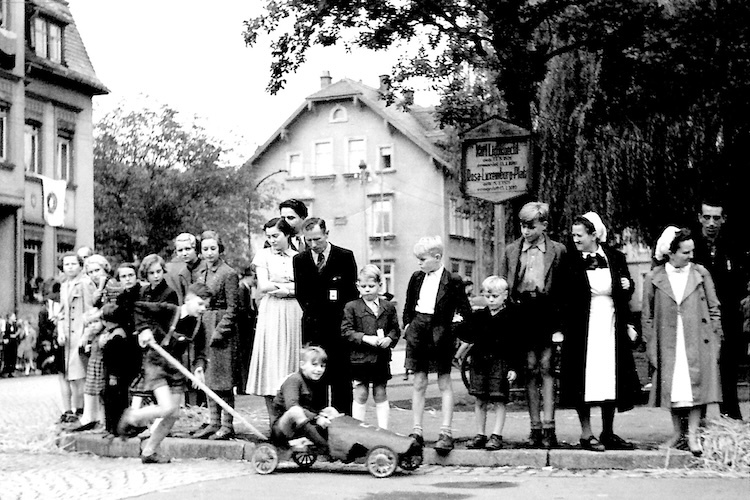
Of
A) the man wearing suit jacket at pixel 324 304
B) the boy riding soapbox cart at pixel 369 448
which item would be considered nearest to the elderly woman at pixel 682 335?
the boy riding soapbox cart at pixel 369 448

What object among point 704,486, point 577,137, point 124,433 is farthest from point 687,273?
point 577,137

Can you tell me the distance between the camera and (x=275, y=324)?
438 inches

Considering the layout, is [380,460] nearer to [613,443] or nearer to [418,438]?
[418,438]

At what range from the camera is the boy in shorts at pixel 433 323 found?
10.6 meters

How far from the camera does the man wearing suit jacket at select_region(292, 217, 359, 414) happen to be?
1083cm

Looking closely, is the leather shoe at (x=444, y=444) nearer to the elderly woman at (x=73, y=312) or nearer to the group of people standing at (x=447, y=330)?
the group of people standing at (x=447, y=330)

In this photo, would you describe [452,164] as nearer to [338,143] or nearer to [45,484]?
[338,143]

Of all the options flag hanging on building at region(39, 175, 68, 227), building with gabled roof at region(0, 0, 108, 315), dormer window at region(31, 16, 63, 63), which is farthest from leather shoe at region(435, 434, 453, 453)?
dormer window at region(31, 16, 63, 63)

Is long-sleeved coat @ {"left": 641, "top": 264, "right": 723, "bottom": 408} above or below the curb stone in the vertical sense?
above

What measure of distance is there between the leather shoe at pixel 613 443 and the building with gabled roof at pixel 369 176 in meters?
48.5

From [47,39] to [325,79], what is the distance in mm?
27364

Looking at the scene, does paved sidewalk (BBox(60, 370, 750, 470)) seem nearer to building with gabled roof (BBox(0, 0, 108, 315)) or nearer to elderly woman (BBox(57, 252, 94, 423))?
elderly woman (BBox(57, 252, 94, 423))

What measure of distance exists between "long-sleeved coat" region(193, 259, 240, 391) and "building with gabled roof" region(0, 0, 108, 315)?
2449cm

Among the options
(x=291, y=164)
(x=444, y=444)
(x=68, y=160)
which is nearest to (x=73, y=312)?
(x=444, y=444)
